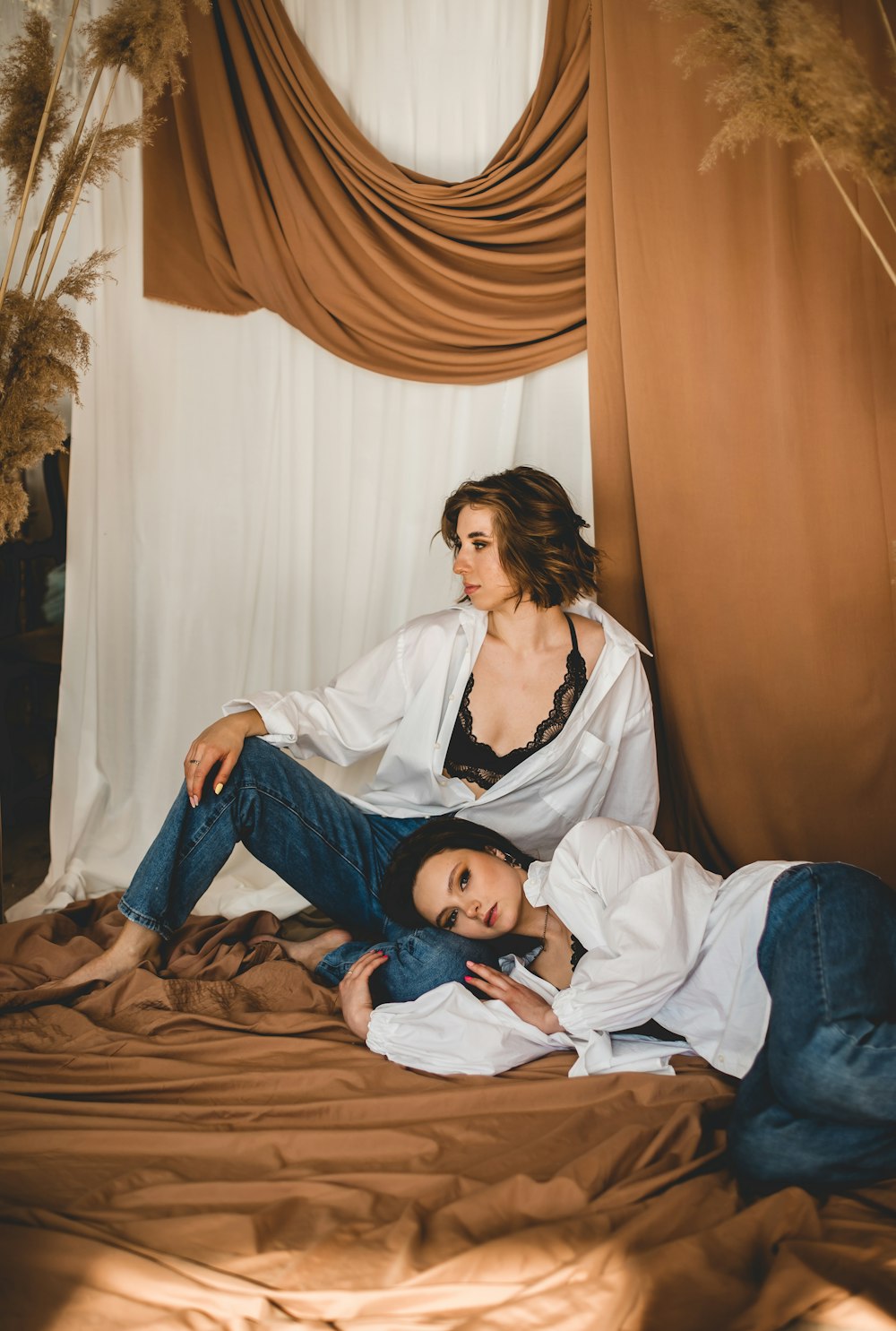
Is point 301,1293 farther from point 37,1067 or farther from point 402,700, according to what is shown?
point 402,700

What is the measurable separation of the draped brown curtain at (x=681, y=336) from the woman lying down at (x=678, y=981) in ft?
2.58

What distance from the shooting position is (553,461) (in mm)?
2799

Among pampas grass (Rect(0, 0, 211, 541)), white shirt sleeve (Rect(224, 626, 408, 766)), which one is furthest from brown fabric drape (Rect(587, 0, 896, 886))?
pampas grass (Rect(0, 0, 211, 541))

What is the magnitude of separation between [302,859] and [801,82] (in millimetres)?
Answer: 1644

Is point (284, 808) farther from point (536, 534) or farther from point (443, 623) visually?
point (536, 534)

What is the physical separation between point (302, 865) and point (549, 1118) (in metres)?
0.76

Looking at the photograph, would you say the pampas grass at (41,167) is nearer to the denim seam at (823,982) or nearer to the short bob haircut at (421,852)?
the short bob haircut at (421,852)

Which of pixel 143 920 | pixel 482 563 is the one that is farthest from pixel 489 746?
pixel 143 920

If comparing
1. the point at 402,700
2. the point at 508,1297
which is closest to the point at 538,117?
the point at 402,700

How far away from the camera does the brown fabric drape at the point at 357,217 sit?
2541 mm

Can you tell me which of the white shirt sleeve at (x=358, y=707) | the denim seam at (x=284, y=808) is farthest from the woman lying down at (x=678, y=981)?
the white shirt sleeve at (x=358, y=707)

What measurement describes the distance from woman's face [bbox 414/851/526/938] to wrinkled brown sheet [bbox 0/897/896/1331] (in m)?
0.26

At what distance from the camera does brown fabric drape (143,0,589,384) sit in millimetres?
2541

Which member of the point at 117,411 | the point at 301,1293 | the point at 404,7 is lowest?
the point at 301,1293
